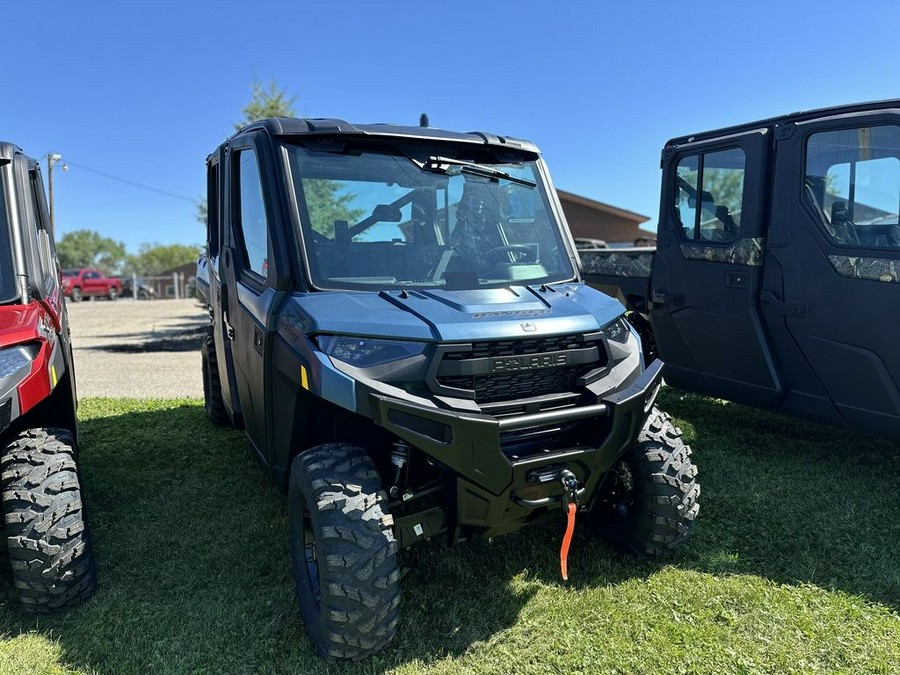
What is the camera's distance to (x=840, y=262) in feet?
14.0

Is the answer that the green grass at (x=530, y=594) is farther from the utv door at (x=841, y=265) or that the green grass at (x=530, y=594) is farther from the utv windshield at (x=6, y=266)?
the utv windshield at (x=6, y=266)

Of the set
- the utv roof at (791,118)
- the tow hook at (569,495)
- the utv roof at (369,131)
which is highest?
the utv roof at (791,118)

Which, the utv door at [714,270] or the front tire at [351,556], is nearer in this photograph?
the front tire at [351,556]

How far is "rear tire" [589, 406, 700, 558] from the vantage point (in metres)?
3.24

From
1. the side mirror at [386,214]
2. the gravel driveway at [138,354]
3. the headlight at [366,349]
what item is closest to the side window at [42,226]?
the side mirror at [386,214]

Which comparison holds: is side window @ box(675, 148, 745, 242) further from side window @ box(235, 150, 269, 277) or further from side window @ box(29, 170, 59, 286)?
side window @ box(29, 170, 59, 286)

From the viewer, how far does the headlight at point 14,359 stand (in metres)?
2.79

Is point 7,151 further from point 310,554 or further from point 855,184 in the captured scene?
point 855,184

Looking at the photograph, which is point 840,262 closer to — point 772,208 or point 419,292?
point 772,208

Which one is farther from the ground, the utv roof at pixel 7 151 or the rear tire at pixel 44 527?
the utv roof at pixel 7 151

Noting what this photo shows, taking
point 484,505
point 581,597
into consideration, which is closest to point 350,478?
point 484,505

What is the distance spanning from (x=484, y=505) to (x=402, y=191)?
5.40 feet

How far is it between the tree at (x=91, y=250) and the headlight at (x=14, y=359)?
96.7m

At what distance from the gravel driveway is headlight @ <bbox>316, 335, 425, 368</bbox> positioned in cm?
599
